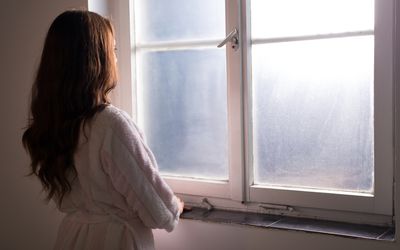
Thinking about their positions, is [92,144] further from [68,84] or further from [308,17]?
[308,17]

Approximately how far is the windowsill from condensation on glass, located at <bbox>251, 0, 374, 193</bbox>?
0.11 meters

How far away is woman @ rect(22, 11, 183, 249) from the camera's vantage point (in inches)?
56.9

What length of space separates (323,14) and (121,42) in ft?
2.54

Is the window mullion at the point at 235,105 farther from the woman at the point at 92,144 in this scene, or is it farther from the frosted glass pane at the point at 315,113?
the woman at the point at 92,144

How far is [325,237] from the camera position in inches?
62.1

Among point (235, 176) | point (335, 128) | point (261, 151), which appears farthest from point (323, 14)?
point (235, 176)

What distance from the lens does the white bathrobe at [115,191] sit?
1439mm

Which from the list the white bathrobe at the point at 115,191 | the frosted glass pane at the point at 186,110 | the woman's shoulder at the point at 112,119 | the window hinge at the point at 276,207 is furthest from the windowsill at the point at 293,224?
the woman's shoulder at the point at 112,119

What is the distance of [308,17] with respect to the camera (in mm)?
1700

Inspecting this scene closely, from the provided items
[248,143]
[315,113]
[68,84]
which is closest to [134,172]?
[68,84]

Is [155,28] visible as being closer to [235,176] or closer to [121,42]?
[121,42]

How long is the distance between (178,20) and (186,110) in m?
0.32

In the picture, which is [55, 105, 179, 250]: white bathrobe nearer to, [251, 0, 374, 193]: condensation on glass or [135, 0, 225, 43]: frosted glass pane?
[251, 0, 374, 193]: condensation on glass

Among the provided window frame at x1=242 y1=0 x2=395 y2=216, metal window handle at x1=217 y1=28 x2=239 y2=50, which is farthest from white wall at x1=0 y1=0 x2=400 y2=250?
window frame at x1=242 y1=0 x2=395 y2=216
